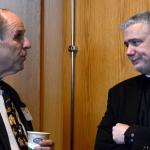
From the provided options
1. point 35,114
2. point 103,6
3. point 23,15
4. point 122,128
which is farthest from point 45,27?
point 122,128

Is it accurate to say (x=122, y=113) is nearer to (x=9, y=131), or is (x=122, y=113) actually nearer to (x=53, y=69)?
(x=9, y=131)

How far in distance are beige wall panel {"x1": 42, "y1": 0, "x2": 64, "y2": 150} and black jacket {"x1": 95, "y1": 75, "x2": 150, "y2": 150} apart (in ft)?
2.16

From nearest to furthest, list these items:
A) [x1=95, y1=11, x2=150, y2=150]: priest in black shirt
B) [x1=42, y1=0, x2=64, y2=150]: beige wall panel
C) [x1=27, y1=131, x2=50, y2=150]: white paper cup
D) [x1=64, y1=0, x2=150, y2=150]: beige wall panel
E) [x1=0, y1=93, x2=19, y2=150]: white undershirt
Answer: [x1=27, y1=131, x2=50, y2=150]: white paper cup → [x1=0, y1=93, x2=19, y2=150]: white undershirt → [x1=95, y1=11, x2=150, y2=150]: priest in black shirt → [x1=64, y1=0, x2=150, y2=150]: beige wall panel → [x1=42, y1=0, x2=64, y2=150]: beige wall panel

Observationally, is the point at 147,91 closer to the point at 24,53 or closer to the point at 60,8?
the point at 24,53

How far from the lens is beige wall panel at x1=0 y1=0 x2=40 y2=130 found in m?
2.42

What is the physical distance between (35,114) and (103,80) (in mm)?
490

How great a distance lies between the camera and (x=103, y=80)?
8.05 ft

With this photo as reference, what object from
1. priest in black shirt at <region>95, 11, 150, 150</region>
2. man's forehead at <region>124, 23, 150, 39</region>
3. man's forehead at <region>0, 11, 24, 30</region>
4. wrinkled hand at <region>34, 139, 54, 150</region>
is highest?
man's forehead at <region>0, 11, 24, 30</region>

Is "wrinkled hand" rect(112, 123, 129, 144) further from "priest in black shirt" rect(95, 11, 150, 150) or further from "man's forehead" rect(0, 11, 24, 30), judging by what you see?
"man's forehead" rect(0, 11, 24, 30)

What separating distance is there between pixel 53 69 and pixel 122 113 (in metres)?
0.78

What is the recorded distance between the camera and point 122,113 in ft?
6.40

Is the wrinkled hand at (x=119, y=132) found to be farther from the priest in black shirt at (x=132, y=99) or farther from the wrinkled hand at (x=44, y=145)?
the wrinkled hand at (x=44, y=145)

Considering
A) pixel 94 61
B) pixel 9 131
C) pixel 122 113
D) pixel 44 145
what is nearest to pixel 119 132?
pixel 122 113

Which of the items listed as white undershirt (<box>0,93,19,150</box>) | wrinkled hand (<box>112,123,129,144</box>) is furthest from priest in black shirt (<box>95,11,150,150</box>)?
white undershirt (<box>0,93,19,150</box>)
